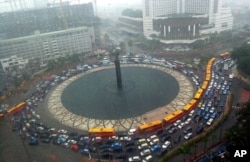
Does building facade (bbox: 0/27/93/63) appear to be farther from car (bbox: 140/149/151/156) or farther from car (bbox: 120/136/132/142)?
car (bbox: 140/149/151/156)

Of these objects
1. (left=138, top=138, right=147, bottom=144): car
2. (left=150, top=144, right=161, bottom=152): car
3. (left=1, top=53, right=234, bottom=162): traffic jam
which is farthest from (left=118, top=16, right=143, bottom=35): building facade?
(left=150, top=144, right=161, bottom=152): car

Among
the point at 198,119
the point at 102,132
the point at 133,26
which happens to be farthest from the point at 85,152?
the point at 133,26

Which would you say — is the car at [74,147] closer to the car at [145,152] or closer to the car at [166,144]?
the car at [145,152]

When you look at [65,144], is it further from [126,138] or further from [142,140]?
[142,140]

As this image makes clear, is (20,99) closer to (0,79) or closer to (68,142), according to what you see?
(0,79)

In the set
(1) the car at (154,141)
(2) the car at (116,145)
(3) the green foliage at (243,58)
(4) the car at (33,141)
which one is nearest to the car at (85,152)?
(2) the car at (116,145)
